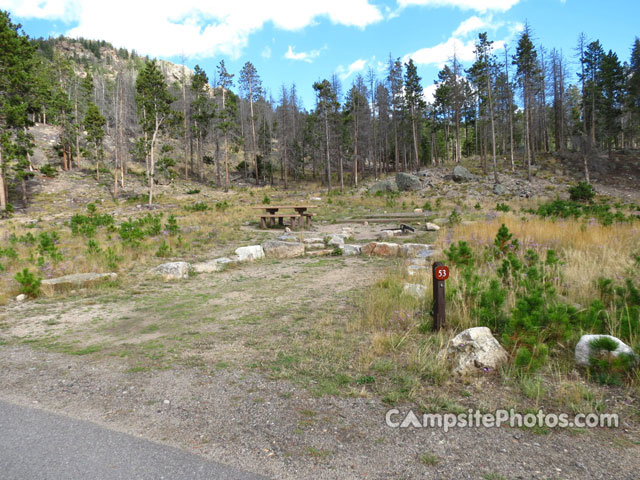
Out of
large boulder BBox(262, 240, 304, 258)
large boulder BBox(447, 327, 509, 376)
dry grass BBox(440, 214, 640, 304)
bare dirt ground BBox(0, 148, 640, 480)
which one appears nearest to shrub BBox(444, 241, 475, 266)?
dry grass BBox(440, 214, 640, 304)

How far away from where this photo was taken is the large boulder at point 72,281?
6.70 metres

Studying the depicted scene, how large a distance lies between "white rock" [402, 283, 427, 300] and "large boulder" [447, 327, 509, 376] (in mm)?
1602

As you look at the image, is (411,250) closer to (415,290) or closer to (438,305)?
(415,290)

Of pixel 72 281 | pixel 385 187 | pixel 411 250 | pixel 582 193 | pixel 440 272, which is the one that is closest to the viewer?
pixel 440 272

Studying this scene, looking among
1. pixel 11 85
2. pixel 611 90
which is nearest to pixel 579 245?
pixel 11 85

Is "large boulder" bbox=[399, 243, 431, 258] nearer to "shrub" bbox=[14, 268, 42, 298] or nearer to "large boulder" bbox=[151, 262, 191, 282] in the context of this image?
"large boulder" bbox=[151, 262, 191, 282]

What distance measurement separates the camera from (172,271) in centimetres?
780

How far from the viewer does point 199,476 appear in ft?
6.54

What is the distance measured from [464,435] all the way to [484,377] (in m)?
0.85

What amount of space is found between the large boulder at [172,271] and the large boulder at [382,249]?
4.71 m

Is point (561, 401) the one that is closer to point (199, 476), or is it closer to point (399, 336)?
point (399, 336)

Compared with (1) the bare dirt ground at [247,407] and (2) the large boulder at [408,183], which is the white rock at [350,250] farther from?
(2) the large boulder at [408,183]

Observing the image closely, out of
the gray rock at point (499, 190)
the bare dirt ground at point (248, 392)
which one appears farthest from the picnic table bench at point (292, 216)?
the gray rock at point (499, 190)

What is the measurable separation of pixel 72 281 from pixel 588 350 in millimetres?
8259
